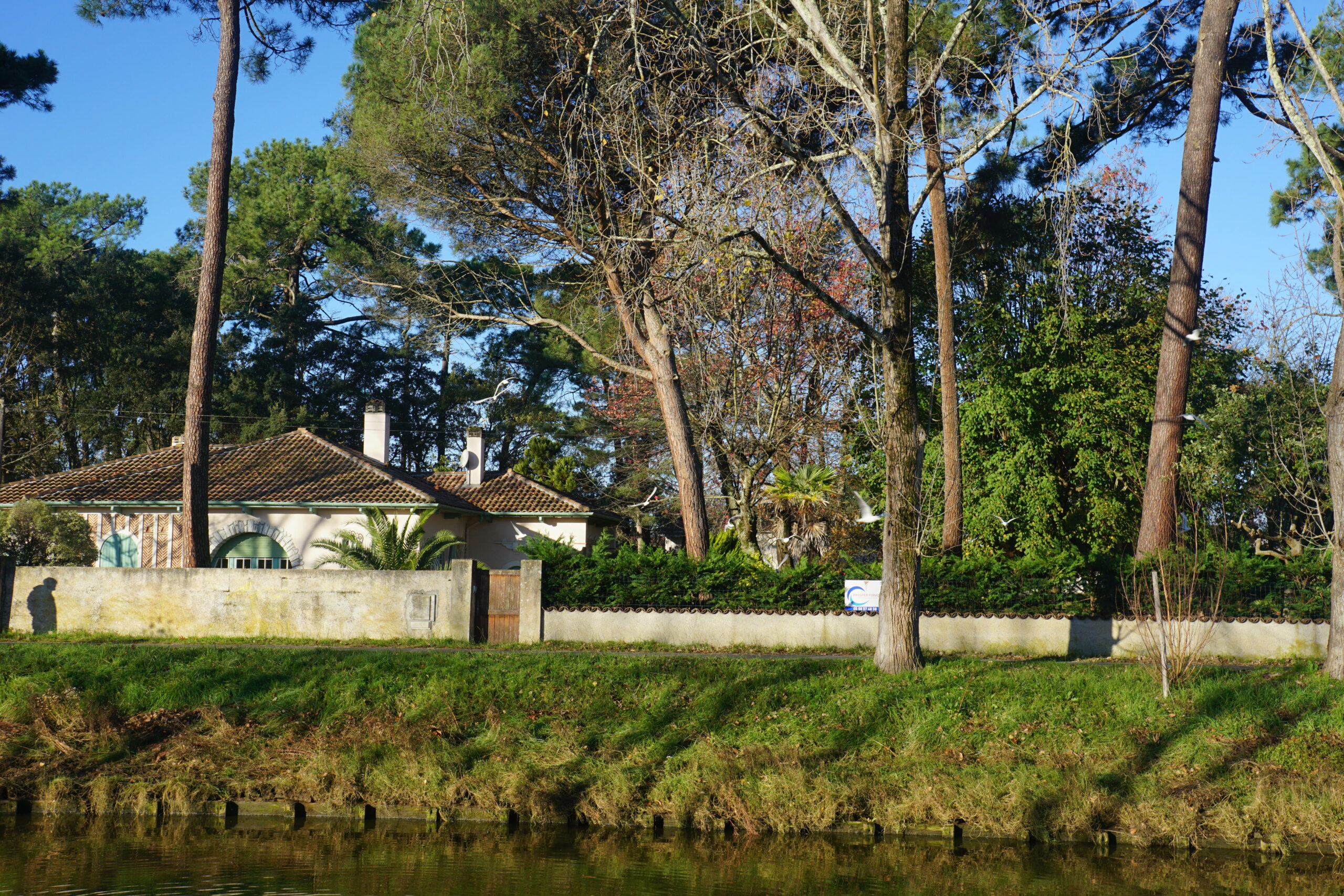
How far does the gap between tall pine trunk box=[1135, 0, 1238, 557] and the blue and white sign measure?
461cm

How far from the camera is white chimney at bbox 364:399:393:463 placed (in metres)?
32.2

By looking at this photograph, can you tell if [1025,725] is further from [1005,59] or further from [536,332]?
[536,332]

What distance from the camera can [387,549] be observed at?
22500 millimetres

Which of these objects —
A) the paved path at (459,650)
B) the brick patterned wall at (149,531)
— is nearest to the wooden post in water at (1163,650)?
the paved path at (459,650)

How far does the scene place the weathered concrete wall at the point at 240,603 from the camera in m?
20.4

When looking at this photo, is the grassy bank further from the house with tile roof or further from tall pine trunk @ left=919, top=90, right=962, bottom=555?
the house with tile roof

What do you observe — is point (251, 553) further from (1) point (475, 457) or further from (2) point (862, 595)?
(2) point (862, 595)

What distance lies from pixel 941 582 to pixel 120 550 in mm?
19550

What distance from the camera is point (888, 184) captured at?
13664 millimetres

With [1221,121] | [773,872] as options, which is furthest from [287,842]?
[1221,121]

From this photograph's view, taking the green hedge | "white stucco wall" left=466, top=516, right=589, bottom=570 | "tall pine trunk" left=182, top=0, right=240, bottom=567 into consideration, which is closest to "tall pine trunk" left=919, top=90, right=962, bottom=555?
the green hedge

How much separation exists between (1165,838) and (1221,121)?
15.4 meters

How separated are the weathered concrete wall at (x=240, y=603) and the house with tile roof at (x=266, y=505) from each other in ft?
12.9

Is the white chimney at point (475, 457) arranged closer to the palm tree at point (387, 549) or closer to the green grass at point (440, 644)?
the palm tree at point (387, 549)
